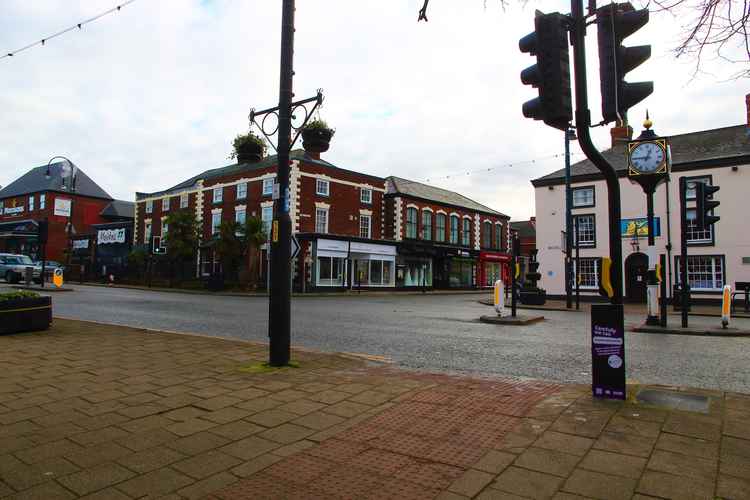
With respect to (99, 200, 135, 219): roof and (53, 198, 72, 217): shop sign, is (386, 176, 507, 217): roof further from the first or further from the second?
(53, 198, 72, 217): shop sign

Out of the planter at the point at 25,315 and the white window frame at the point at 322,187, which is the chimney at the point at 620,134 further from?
the planter at the point at 25,315

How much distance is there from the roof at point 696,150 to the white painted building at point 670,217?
0.05 metres

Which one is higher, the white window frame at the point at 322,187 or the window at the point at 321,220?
the white window frame at the point at 322,187

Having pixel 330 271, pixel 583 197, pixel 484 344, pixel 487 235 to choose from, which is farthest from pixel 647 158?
pixel 487 235

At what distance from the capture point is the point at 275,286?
621cm

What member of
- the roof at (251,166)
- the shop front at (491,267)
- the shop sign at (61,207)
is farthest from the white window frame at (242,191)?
the shop sign at (61,207)

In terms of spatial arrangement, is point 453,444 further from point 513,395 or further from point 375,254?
point 375,254

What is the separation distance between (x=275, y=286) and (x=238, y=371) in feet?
3.72

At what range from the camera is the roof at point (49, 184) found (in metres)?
57.8

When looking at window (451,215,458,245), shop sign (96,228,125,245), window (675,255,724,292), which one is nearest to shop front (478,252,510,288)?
window (451,215,458,245)

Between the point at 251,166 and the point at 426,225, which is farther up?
the point at 251,166

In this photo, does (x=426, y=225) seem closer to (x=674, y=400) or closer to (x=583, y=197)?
(x=583, y=197)

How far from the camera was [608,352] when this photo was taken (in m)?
4.59

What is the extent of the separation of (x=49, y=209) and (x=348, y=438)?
6573 centimetres
